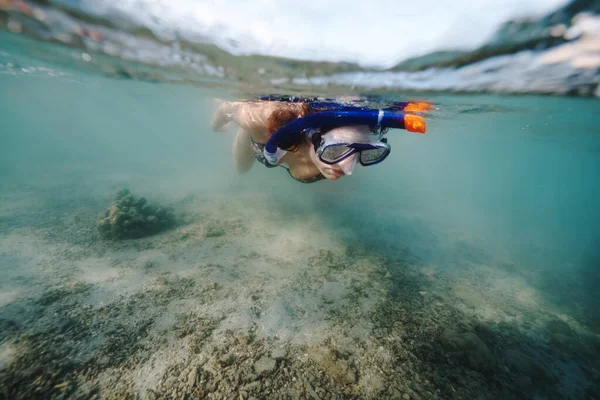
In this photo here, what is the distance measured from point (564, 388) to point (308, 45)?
9.29 meters

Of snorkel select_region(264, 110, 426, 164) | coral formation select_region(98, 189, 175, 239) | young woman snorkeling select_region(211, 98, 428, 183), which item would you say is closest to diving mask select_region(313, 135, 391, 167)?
young woman snorkeling select_region(211, 98, 428, 183)

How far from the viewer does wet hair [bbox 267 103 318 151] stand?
361 cm

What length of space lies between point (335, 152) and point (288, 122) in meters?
1.20

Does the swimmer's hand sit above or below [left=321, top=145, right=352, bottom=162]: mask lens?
above

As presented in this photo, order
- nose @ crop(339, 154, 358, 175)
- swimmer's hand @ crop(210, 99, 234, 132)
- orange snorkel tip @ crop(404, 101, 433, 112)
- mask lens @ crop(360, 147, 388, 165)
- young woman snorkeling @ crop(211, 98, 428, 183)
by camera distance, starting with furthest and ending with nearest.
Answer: orange snorkel tip @ crop(404, 101, 433, 112)
swimmer's hand @ crop(210, 99, 234, 132)
mask lens @ crop(360, 147, 388, 165)
nose @ crop(339, 154, 358, 175)
young woman snorkeling @ crop(211, 98, 428, 183)

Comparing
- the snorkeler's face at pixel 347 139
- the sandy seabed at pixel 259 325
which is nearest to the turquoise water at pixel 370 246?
the sandy seabed at pixel 259 325

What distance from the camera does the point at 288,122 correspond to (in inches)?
155

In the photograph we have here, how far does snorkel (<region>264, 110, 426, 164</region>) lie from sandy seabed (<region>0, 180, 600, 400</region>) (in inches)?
153

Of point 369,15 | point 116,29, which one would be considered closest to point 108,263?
point 116,29

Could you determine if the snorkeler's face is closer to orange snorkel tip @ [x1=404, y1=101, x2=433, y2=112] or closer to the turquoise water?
the turquoise water

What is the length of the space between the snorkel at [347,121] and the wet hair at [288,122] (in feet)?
0.33

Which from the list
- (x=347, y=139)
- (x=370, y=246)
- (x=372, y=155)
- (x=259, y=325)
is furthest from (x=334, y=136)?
(x=370, y=246)

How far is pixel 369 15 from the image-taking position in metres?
4.09

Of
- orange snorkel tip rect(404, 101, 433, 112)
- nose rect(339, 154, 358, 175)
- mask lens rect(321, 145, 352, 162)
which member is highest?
orange snorkel tip rect(404, 101, 433, 112)
